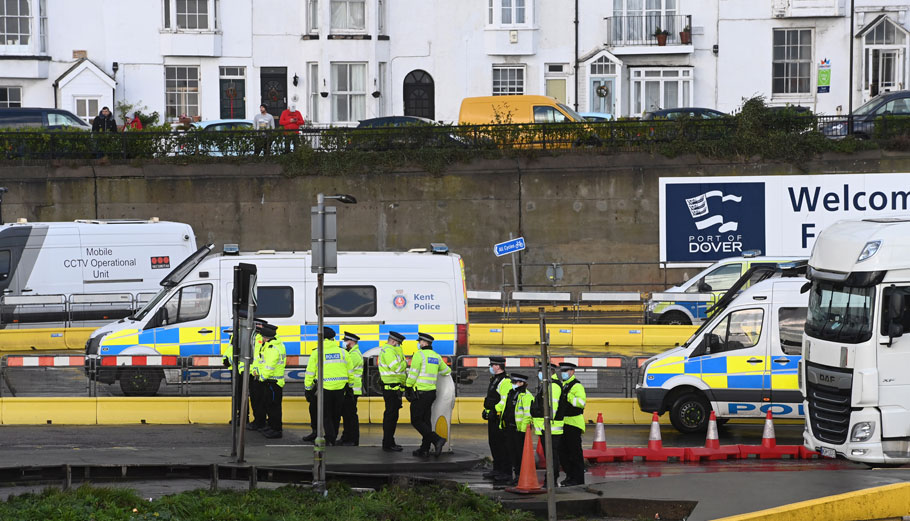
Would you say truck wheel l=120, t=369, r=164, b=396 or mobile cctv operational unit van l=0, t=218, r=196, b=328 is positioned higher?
mobile cctv operational unit van l=0, t=218, r=196, b=328

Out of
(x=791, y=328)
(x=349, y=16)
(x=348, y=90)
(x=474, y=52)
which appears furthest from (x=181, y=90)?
(x=791, y=328)

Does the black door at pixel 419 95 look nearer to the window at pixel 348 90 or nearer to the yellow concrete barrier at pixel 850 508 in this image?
the window at pixel 348 90

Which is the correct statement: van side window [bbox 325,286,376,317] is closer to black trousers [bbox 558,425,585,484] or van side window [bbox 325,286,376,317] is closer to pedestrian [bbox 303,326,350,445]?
pedestrian [bbox 303,326,350,445]

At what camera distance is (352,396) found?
17.3 metres

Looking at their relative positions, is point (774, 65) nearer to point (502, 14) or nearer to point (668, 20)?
point (668, 20)

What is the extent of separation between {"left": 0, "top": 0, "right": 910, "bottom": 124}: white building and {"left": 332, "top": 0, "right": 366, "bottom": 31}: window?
0.03 m

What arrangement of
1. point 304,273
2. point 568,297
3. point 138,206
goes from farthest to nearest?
point 138,206, point 568,297, point 304,273

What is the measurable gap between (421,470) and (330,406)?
205cm

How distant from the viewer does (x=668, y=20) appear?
44.1 m

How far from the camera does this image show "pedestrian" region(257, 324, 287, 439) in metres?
18.0

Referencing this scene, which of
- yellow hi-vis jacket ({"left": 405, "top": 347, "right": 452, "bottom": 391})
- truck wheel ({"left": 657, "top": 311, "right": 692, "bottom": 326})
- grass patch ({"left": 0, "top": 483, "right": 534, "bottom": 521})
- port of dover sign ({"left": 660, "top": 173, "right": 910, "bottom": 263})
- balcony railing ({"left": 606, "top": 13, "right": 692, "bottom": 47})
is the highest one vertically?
balcony railing ({"left": 606, "top": 13, "right": 692, "bottom": 47})

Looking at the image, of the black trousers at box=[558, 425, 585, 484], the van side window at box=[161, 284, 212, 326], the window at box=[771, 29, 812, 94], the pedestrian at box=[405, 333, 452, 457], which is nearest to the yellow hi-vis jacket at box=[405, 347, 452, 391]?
the pedestrian at box=[405, 333, 452, 457]

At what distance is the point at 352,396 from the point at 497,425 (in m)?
2.75

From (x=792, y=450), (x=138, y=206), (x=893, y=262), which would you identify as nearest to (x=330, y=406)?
(x=792, y=450)
